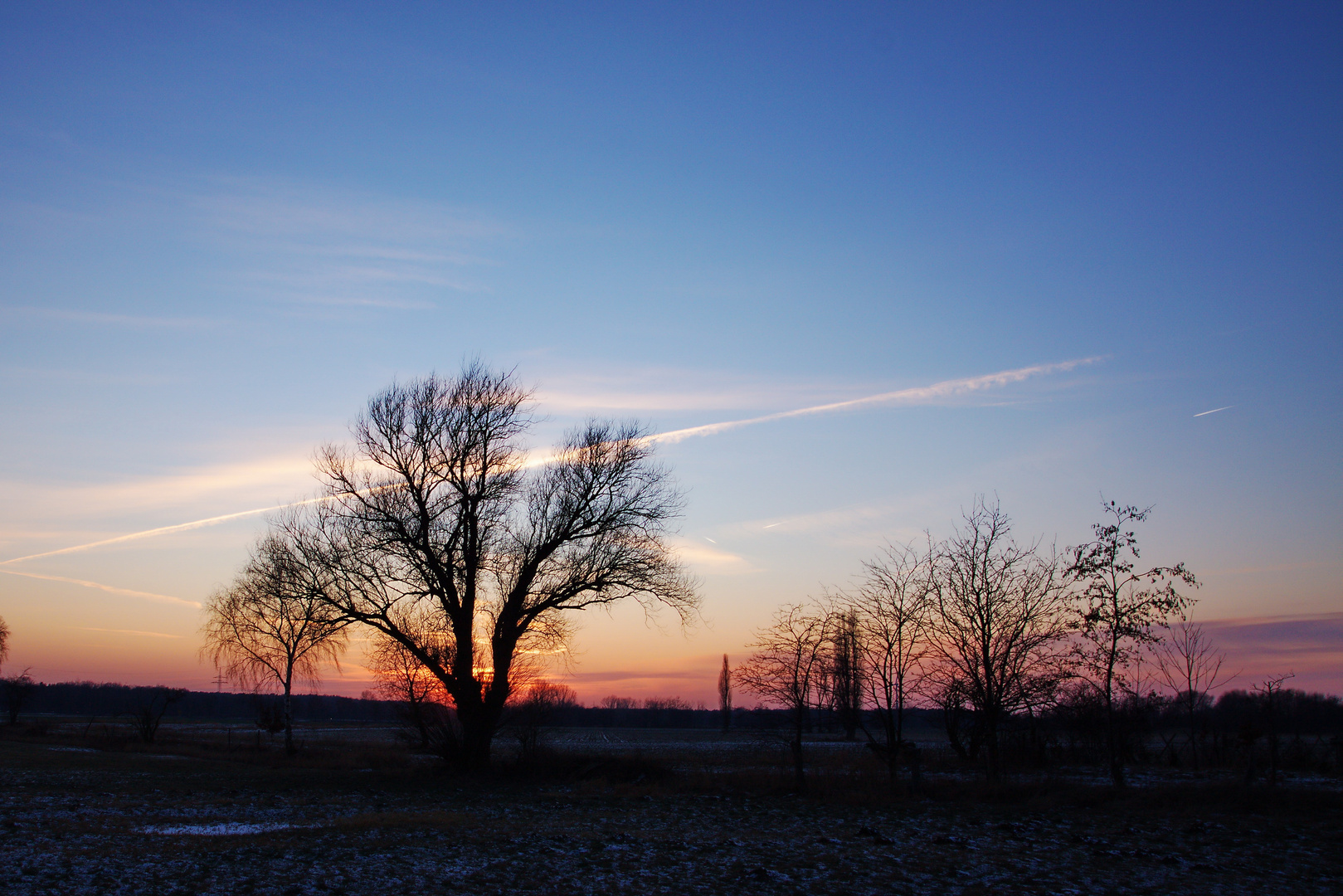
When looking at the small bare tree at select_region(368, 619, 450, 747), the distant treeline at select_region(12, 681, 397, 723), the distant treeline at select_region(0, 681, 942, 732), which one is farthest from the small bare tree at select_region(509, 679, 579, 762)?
the distant treeline at select_region(12, 681, 397, 723)

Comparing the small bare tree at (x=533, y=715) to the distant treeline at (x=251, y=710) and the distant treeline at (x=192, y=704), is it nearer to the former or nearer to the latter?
the distant treeline at (x=251, y=710)

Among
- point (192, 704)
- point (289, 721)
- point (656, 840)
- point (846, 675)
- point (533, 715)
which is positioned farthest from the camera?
point (192, 704)

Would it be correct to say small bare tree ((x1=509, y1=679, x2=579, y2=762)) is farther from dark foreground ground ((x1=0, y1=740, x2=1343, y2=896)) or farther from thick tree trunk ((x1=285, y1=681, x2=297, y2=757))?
thick tree trunk ((x1=285, y1=681, x2=297, y2=757))

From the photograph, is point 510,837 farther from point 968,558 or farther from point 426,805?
point 968,558

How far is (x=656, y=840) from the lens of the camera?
48.6 ft

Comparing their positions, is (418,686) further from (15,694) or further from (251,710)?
(251,710)

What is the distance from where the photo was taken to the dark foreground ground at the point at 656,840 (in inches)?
435

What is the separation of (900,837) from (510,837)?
7.11m

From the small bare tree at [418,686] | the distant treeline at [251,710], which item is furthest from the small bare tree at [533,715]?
the distant treeline at [251,710]

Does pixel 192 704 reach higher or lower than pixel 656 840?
lower

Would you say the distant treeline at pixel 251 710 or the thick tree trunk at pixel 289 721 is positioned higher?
the thick tree trunk at pixel 289 721

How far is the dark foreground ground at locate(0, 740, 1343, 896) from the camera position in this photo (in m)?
11.0

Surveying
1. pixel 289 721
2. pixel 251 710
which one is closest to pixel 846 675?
pixel 289 721

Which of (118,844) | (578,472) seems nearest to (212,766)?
(578,472)
